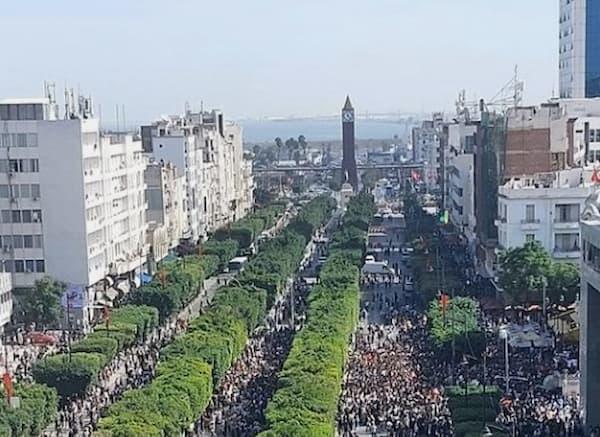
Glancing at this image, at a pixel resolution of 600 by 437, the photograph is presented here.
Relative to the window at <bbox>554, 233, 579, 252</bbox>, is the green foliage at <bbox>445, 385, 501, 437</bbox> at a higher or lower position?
lower

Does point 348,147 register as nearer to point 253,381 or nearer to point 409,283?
point 409,283

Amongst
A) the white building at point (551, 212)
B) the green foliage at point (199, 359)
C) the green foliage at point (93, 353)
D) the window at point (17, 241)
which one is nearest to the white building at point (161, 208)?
the green foliage at point (199, 359)

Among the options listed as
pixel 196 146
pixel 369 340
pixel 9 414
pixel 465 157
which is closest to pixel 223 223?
pixel 196 146

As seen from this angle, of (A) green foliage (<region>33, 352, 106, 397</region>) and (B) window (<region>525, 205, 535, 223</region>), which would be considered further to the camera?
(B) window (<region>525, 205, 535, 223</region>)

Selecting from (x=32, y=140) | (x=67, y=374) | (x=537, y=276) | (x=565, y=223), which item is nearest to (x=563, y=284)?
(x=537, y=276)

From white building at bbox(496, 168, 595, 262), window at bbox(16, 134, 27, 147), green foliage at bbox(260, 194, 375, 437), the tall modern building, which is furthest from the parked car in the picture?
the tall modern building

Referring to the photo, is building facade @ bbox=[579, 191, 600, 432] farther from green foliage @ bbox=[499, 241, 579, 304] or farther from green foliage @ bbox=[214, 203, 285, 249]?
green foliage @ bbox=[214, 203, 285, 249]

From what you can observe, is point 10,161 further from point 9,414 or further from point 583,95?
point 583,95
